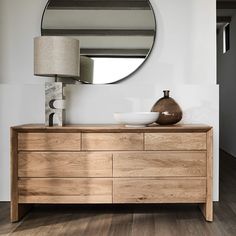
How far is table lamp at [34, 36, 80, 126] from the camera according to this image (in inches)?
88.1

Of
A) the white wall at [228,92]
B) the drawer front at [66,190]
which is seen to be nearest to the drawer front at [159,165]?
the drawer front at [66,190]

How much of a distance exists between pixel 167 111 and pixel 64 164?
84cm

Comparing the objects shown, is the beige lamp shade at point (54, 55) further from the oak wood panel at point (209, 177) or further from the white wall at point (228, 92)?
the white wall at point (228, 92)

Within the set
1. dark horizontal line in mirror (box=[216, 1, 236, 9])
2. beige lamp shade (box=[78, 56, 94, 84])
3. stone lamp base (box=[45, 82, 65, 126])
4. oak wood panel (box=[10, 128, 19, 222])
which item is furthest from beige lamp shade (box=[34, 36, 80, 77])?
dark horizontal line in mirror (box=[216, 1, 236, 9])

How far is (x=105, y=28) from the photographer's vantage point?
2660 mm

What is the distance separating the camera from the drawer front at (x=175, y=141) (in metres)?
2.17

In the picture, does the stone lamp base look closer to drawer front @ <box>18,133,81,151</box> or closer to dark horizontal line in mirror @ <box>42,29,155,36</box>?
drawer front @ <box>18,133,81,151</box>

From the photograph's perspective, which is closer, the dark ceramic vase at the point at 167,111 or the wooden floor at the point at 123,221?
the wooden floor at the point at 123,221

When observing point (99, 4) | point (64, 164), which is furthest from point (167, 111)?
point (99, 4)

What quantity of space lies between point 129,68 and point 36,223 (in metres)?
1.40

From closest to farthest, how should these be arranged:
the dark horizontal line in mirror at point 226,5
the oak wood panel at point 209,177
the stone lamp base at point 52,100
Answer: the oak wood panel at point 209,177 < the stone lamp base at point 52,100 < the dark horizontal line in mirror at point 226,5

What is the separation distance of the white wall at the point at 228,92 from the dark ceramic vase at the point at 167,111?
A: 3506mm

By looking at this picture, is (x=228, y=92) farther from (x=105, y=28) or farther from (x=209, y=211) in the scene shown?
(x=209, y=211)

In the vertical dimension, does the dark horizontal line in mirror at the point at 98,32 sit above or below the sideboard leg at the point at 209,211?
above
